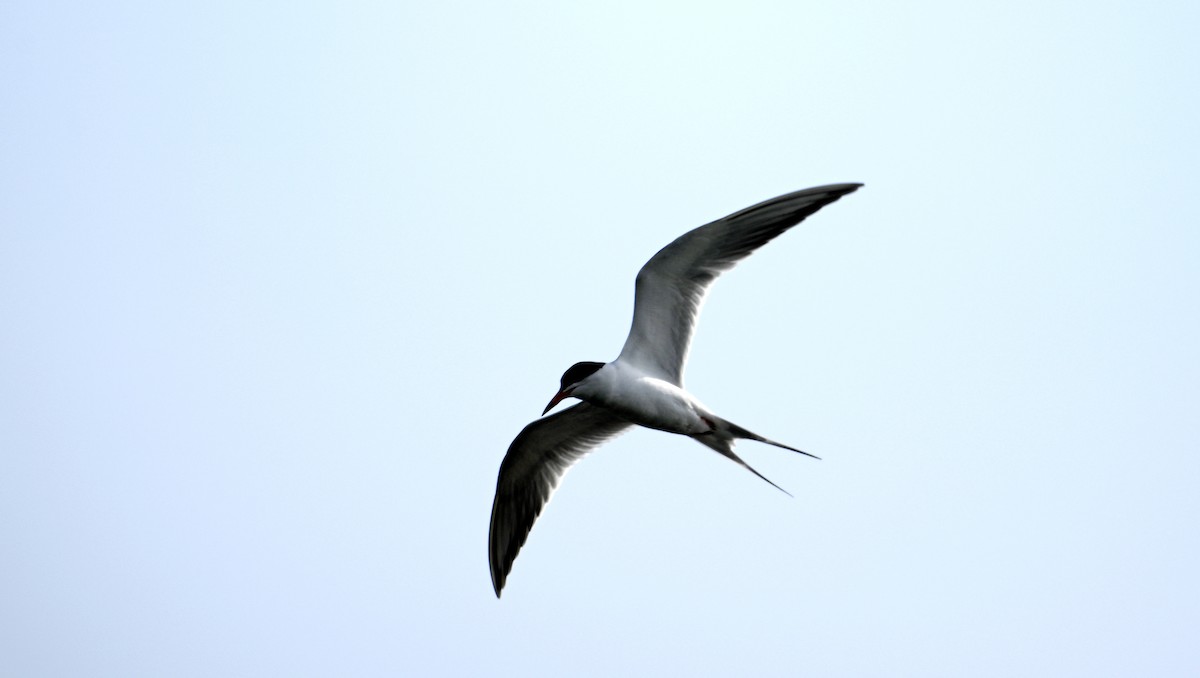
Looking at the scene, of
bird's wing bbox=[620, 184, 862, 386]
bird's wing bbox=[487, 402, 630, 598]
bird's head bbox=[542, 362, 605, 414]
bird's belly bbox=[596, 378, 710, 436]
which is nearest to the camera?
bird's wing bbox=[620, 184, 862, 386]

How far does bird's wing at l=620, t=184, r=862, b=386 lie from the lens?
8.80 m

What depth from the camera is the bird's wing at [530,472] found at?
421 inches

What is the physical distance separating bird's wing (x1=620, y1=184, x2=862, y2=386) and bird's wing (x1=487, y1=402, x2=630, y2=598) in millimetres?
1228

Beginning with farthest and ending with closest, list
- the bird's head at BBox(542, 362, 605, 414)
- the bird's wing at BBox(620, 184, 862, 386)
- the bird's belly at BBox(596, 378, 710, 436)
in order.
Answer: the bird's head at BBox(542, 362, 605, 414) → the bird's belly at BBox(596, 378, 710, 436) → the bird's wing at BBox(620, 184, 862, 386)

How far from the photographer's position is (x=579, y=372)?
384 inches

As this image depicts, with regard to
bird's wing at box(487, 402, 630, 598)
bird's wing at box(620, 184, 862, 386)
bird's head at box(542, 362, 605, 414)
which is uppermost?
bird's wing at box(620, 184, 862, 386)

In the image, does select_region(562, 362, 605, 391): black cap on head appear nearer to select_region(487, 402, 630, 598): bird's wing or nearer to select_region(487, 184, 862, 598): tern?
select_region(487, 184, 862, 598): tern

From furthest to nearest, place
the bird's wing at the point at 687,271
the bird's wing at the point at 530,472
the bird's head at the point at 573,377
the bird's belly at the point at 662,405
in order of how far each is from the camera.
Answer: the bird's wing at the point at 530,472
the bird's head at the point at 573,377
the bird's belly at the point at 662,405
the bird's wing at the point at 687,271

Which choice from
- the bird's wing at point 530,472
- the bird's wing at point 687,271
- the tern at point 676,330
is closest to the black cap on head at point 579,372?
the tern at point 676,330

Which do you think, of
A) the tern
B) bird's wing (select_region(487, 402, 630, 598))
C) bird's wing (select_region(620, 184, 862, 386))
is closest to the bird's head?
the tern

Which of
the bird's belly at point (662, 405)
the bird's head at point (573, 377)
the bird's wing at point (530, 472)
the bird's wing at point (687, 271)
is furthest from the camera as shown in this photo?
the bird's wing at point (530, 472)

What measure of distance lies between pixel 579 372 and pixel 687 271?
117 cm

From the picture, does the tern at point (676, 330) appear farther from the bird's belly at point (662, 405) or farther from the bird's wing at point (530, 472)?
the bird's wing at point (530, 472)

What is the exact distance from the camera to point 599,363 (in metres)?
9.68
